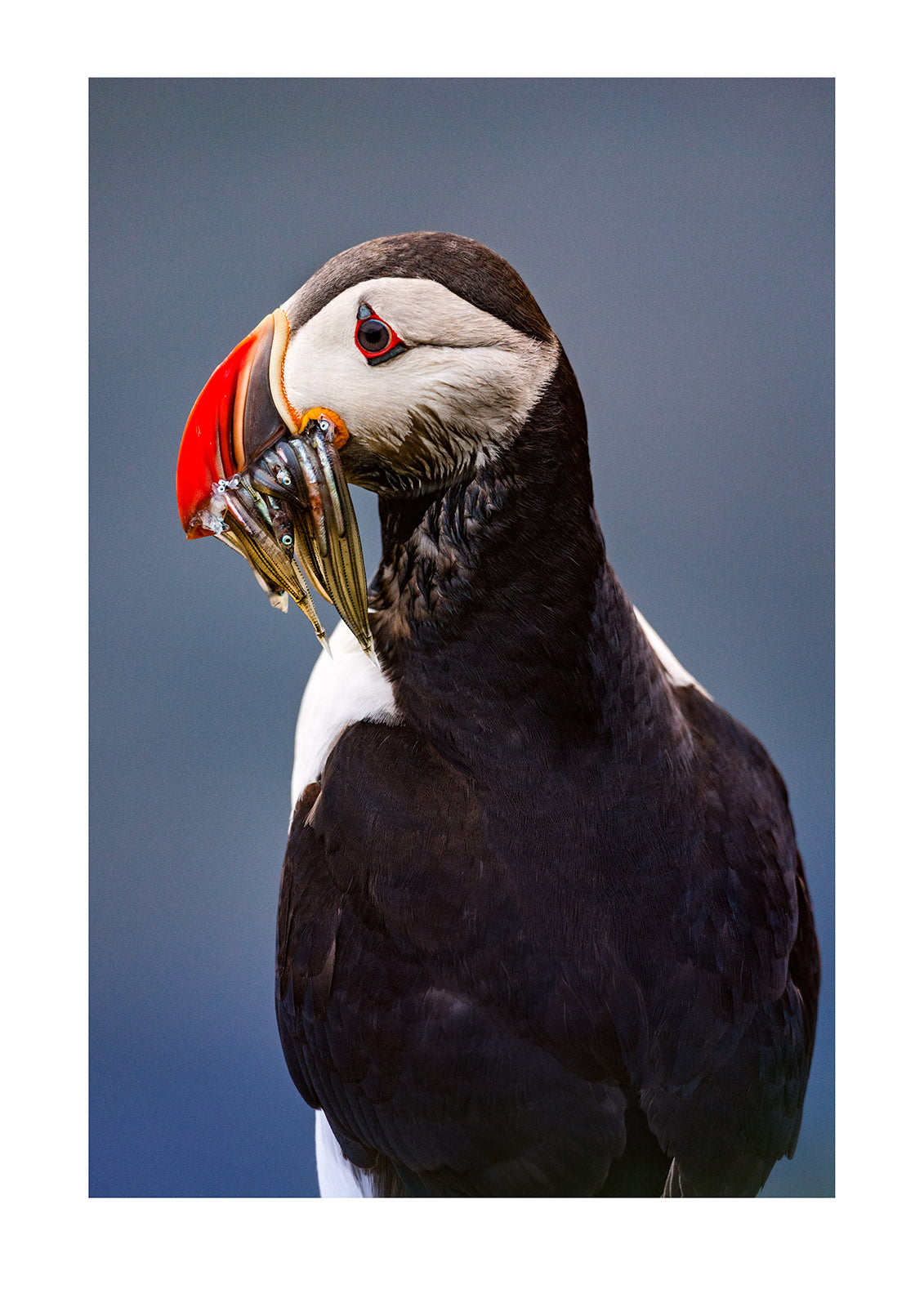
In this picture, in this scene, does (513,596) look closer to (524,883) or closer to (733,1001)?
(524,883)

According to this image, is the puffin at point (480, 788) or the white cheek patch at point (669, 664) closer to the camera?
the puffin at point (480, 788)

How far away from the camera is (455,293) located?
1.49 m

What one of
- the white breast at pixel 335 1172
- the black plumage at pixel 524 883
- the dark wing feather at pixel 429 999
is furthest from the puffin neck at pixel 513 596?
the white breast at pixel 335 1172

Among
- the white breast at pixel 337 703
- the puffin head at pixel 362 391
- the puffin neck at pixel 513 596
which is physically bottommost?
the white breast at pixel 337 703

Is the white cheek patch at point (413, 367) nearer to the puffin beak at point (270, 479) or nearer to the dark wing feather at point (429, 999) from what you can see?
the puffin beak at point (270, 479)

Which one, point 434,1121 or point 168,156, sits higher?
point 168,156

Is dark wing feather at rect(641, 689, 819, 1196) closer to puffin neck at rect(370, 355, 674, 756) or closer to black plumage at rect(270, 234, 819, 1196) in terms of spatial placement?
black plumage at rect(270, 234, 819, 1196)

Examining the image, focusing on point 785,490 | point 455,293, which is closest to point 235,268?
point 455,293

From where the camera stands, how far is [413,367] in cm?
148

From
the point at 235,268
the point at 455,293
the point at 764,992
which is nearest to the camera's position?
the point at 455,293

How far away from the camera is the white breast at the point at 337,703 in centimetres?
167

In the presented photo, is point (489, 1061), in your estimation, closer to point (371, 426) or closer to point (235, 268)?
point (371, 426)

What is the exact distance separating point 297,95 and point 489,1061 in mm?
1597

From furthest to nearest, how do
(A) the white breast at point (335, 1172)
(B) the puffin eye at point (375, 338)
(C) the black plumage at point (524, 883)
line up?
1. (A) the white breast at point (335, 1172)
2. (C) the black plumage at point (524, 883)
3. (B) the puffin eye at point (375, 338)
